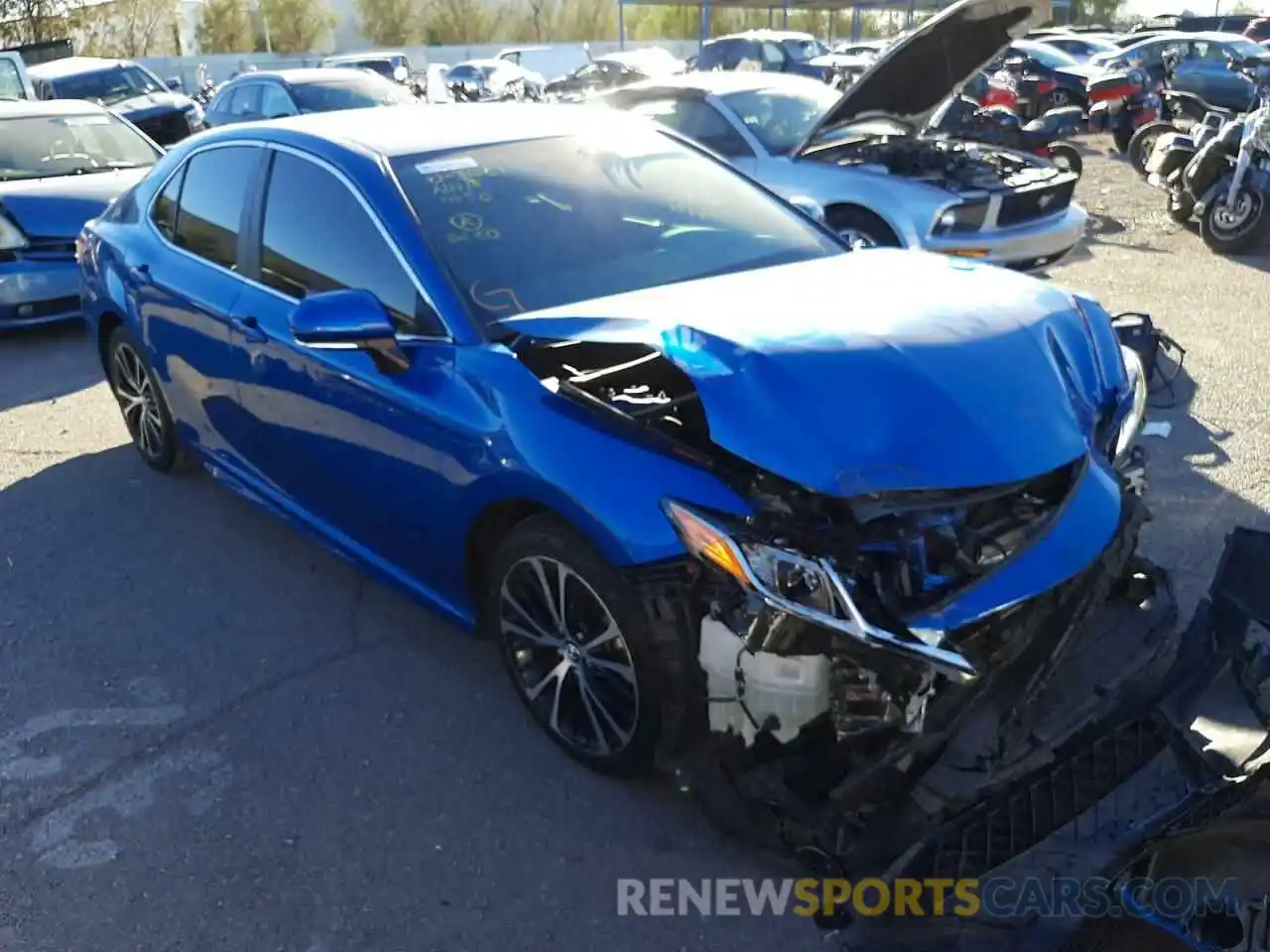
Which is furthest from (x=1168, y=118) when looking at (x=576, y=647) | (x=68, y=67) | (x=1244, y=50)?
(x=68, y=67)

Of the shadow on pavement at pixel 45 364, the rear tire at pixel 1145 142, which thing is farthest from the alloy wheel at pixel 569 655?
the rear tire at pixel 1145 142

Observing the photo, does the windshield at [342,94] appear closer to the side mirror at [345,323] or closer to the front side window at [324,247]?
the front side window at [324,247]

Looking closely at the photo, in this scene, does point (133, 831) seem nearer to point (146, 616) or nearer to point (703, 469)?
point (146, 616)

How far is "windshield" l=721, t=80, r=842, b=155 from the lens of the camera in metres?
8.27

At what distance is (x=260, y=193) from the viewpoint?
158 inches

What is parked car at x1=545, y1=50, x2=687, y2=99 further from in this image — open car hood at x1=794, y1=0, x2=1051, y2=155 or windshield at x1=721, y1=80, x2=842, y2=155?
open car hood at x1=794, y1=0, x2=1051, y2=155

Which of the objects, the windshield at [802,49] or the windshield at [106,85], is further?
the windshield at [802,49]

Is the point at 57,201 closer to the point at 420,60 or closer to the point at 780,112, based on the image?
the point at 780,112

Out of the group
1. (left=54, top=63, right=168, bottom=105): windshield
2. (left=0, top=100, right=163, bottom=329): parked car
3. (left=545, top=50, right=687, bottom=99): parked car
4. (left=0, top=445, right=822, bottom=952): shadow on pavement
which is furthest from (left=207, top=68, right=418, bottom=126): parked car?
(left=0, top=445, right=822, bottom=952): shadow on pavement

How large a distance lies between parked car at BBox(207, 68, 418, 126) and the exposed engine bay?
6.79 metres

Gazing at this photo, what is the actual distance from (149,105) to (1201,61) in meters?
18.6

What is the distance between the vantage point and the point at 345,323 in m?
3.12

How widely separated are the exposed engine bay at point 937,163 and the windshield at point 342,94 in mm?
6778

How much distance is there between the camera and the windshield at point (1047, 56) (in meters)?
20.6
